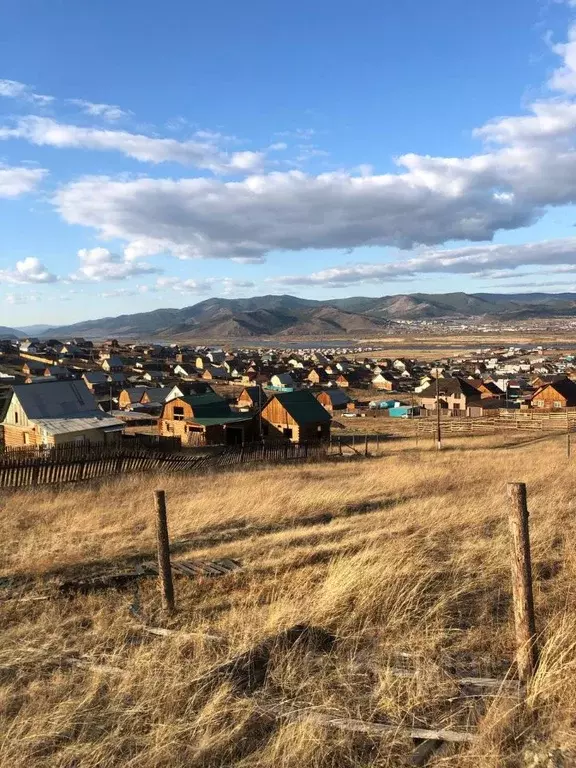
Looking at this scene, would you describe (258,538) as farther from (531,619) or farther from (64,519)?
(531,619)

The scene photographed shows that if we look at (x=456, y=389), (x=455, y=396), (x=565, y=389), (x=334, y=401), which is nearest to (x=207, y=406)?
(x=334, y=401)

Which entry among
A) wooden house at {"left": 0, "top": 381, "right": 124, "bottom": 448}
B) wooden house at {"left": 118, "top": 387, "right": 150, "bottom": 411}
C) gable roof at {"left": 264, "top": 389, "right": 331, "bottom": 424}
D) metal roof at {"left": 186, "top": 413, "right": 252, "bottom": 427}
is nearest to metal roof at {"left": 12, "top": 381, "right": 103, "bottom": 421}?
wooden house at {"left": 0, "top": 381, "right": 124, "bottom": 448}

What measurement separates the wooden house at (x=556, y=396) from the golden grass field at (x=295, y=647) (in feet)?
194

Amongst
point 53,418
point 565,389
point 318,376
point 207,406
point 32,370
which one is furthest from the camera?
point 318,376

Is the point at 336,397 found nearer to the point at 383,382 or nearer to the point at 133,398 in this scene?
the point at 133,398

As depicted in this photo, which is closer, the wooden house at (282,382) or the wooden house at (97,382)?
the wooden house at (97,382)

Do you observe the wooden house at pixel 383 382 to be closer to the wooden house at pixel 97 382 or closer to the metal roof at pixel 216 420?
the wooden house at pixel 97 382

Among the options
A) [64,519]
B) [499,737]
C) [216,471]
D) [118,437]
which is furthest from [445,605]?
[118,437]

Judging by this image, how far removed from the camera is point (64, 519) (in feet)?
49.1

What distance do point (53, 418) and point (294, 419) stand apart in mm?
17217

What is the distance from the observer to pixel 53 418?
3584 centimetres

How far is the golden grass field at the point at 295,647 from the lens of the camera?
15.5 feet

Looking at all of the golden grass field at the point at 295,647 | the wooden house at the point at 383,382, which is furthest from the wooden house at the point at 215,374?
the golden grass field at the point at 295,647

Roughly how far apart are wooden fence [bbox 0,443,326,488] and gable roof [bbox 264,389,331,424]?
11606 mm
